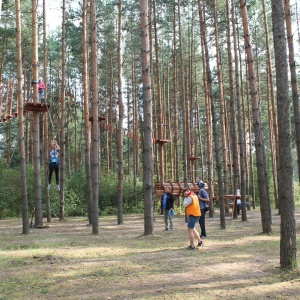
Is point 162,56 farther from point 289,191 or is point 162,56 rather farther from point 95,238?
point 289,191

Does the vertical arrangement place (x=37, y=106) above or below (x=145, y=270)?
above

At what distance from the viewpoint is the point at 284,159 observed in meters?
6.89

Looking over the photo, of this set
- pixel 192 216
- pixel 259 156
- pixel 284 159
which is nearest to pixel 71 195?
pixel 259 156

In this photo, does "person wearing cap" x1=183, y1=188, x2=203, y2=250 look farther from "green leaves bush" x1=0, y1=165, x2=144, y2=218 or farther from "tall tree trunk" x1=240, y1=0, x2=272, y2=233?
"green leaves bush" x1=0, y1=165, x2=144, y2=218

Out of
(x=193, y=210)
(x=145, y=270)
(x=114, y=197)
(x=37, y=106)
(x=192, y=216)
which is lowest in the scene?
(x=145, y=270)

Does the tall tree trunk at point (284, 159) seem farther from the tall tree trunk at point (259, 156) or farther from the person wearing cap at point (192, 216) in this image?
the tall tree trunk at point (259, 156)

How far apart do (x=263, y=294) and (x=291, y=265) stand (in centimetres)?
142

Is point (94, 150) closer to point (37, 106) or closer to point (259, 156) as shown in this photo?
point (37, 106)

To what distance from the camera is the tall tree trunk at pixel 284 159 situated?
22.2 ft

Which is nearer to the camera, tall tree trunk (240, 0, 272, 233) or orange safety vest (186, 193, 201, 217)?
orange safety vest (186, 193, 201, 217)

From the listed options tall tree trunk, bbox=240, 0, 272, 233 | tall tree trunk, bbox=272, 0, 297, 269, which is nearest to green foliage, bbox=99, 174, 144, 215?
tall tree trunk, bbox=240, 0, 272, 233

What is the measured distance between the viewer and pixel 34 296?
5.76 m

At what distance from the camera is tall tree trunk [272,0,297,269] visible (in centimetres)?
677

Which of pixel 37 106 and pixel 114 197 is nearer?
pixel 37 106
